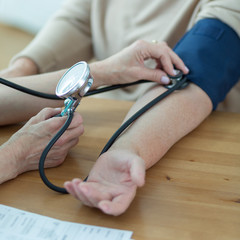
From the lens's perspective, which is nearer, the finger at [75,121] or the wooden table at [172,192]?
the wooden table at [172,192]

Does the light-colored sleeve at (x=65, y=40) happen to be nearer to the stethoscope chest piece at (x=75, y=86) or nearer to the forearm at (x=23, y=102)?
the forearm at (x=23, y=102)

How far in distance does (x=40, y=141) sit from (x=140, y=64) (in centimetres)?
31

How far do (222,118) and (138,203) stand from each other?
0.41 metres

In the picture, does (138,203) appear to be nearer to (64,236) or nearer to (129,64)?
(64,236)

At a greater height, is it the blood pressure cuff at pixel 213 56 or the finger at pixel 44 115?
the finger at pixel 44 115

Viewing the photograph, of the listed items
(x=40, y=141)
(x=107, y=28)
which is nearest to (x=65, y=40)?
(x=107, y=28)

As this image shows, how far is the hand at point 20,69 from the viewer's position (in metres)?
1.11

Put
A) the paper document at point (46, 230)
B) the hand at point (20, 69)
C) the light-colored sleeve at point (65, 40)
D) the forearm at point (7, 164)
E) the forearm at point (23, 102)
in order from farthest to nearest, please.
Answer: the light-colored sleeve at point (65, 40) → the hand at point (20, 69) → the forearm at point (23, 102) → the forearm at point (7, 164) → the paper document at point (46, 230)

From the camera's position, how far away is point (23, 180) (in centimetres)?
71

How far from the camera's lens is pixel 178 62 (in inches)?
35.8

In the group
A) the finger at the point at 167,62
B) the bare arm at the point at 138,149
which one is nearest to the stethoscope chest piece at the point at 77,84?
the bare arm at the point at 138,149

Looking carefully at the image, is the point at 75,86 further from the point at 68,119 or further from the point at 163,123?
the point at 163,123

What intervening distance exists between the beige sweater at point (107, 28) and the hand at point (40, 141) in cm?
39

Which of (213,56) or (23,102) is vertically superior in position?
(23,102)
